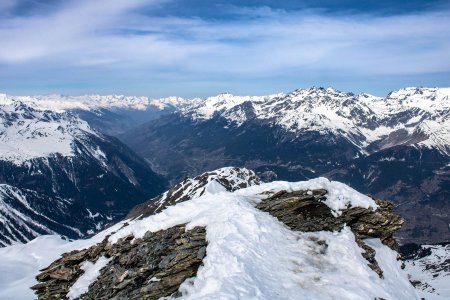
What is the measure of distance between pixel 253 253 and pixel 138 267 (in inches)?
362

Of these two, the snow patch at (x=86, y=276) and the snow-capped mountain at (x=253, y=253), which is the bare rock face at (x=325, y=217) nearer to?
the snow-capped mountain at (x=253, y=253)

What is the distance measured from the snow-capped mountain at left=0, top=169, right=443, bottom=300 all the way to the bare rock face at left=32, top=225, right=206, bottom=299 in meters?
0.09

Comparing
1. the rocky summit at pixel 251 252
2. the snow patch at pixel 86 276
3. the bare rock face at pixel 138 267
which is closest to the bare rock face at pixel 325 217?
the rocky summit at pixel 251 252

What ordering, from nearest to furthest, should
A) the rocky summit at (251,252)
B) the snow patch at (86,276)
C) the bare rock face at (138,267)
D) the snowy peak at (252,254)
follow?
the snowy peak at (252,254), the rocky summit at (251,252), the bare rock face at (138,267), the snow patch at (86,276)

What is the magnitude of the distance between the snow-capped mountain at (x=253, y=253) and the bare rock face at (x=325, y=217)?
97 mm

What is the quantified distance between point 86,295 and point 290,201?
19.3 meters

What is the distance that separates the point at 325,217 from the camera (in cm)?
4103

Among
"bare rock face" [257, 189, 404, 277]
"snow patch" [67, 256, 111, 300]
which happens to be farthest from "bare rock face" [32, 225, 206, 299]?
"bare rock face" [257, 189, 404, 277]

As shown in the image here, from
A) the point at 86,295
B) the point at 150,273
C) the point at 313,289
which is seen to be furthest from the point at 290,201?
the point at 86,295

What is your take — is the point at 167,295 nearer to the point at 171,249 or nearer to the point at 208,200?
the point at 171,249

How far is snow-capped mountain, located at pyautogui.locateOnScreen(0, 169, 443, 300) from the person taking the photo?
30.3 meters

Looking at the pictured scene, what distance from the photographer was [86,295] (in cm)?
3566

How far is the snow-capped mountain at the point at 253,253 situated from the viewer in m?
30.3

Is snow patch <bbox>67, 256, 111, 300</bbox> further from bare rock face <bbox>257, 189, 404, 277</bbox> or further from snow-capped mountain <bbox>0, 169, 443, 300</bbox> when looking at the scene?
bare rock face <bbox>257, 189, 404, 277</bbox>
